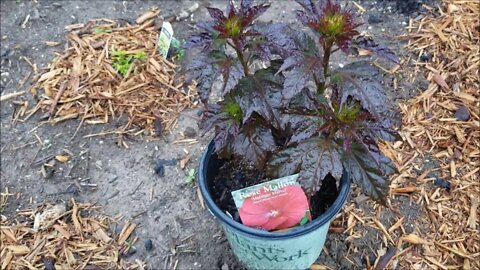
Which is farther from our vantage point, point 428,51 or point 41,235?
point 428,51

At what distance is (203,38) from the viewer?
1.58 metres

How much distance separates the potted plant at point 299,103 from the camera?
58.1 inches

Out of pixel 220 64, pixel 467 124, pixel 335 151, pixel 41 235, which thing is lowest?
pixel 41 235

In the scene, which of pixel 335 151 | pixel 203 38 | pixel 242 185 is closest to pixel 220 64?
pixel 203 38

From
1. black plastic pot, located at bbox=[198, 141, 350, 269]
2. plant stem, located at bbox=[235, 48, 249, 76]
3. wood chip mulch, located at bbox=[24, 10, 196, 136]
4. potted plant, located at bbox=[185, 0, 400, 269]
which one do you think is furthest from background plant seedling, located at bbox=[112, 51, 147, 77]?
plant stem, located at bbox=[235, 48, 249, 76]

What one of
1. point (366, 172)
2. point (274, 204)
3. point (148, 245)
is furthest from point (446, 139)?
point (148, 245)

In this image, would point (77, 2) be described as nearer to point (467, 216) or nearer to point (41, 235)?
point (41, 235)

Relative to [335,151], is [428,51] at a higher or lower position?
lower

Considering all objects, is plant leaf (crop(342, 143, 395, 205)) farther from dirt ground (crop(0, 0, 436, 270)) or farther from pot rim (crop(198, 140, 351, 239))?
dirt ground (crop(0, 0, 436, 270))

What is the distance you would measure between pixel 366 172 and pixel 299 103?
11.2 inches

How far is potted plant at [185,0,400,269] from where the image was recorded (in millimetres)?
1477

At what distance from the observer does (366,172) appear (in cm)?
161

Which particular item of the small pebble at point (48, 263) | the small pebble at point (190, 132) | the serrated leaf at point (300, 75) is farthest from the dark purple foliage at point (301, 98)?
the small pebble at point (48, 263)

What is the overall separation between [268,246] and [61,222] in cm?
99
